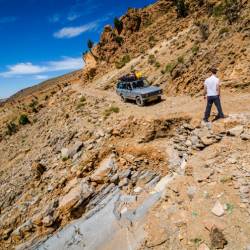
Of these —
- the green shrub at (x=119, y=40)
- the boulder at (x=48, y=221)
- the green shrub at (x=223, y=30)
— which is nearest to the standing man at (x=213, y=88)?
the boulder at (x=48, y=221)

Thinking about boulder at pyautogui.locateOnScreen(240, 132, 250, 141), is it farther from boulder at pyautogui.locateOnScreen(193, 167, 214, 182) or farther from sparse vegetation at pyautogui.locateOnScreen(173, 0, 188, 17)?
sparse vegetation at pyautogui.locateOnScreen(173, 0, 188, 17)

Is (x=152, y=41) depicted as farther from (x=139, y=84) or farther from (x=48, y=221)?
(x=48, y=221)

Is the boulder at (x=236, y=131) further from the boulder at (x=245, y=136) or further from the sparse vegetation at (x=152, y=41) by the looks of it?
the sparse vegetation at (x=152, y=41)

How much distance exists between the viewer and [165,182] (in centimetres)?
978

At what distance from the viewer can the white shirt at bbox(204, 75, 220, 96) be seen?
9.80 metres

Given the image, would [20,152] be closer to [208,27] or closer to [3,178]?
[3,178]

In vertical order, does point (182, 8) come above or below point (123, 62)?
above

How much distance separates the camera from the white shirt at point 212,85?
32.1ft

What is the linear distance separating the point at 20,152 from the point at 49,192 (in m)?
13.3

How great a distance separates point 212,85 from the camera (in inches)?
389

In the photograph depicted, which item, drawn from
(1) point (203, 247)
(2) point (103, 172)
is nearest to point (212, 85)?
(1) point (203, 247)

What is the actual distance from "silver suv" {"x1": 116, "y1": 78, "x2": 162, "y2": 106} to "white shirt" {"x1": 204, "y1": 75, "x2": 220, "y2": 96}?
738cm

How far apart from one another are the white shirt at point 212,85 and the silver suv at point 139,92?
738 cm

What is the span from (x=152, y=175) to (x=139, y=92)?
830cm
